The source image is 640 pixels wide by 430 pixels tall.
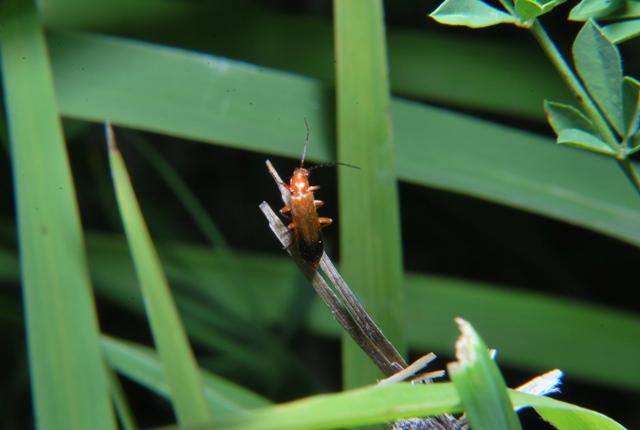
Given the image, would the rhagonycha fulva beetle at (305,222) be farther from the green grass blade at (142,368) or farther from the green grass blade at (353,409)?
the green grass blade at (142,368)

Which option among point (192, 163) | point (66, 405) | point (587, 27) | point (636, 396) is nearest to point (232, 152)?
point (192, 163)

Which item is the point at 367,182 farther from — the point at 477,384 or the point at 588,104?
the point at 477,384

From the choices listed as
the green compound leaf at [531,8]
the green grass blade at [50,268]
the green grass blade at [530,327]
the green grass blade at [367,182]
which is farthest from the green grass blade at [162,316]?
the green grass blade at [530,327]

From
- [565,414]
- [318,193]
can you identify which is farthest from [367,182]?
[318,193]

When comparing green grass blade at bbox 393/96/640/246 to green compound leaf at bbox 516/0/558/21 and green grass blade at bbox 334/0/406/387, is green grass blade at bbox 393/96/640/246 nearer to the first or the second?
green grass blade at bbox 334/0/406/387

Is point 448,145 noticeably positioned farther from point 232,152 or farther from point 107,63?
point 232,152

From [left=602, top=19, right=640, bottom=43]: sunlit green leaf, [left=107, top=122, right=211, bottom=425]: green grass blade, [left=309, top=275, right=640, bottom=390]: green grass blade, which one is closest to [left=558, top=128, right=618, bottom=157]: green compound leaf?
[left=602, top=19, right=640, bottom=43]: sunlit green leaf
